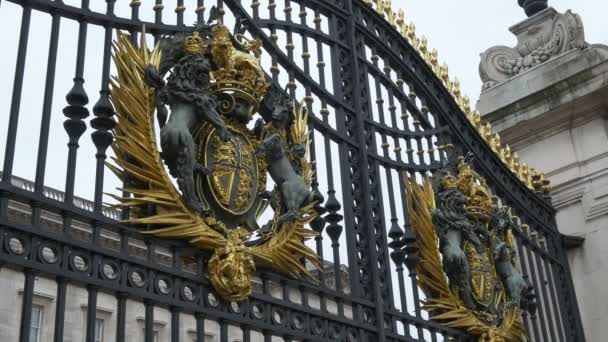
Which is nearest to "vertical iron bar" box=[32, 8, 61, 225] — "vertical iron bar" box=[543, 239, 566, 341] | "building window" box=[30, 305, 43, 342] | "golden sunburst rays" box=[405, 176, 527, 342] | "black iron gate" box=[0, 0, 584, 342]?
"black iron gate" box=[0, 0, 584, 342]

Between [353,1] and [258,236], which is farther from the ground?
[353,1]

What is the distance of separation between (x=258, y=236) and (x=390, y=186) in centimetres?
198

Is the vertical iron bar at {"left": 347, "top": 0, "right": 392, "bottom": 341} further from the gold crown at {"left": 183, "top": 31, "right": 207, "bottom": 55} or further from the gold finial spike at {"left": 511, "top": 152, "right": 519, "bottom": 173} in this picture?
the gold finial spike at {"left": 511, "top": 152, "right": 519, "bottom": 173}

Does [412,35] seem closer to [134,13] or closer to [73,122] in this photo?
[134,13]

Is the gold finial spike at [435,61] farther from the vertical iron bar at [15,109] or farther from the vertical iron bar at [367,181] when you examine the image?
the vertical iron bar at [15,109]

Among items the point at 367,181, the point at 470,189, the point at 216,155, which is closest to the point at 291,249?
→ the point at 216,155

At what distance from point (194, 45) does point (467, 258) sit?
133 inches

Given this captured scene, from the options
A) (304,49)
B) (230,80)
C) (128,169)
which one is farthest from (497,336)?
(128,169)

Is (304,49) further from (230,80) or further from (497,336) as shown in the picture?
(497,336)

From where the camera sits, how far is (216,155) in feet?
20.9

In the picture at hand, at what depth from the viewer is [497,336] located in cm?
852

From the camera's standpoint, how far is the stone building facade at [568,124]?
34.0 ft

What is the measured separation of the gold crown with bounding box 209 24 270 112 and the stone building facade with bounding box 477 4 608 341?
462 cm

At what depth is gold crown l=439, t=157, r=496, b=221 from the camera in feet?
28.9
